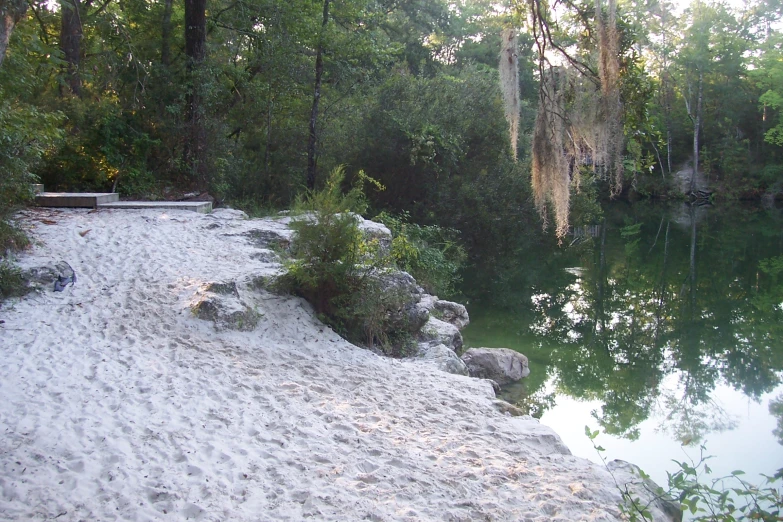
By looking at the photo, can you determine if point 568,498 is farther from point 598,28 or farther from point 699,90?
point 699,90

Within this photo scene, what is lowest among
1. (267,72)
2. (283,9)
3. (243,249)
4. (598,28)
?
(243,249)

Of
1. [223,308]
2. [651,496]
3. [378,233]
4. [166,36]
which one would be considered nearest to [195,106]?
[166,36]

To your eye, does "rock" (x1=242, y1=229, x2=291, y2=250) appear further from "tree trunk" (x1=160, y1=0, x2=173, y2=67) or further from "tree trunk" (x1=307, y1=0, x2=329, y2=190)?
"tree trunk" (x1=160, y1=0, x2=173, y2=67)

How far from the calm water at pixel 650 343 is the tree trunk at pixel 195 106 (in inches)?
275

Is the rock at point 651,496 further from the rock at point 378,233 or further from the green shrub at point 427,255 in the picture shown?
the rock at point 378,233

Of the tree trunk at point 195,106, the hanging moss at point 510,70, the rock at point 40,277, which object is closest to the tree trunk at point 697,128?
the tree trunk at point 195,106

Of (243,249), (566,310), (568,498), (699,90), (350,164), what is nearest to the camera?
(568,498)

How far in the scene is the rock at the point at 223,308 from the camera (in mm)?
7215

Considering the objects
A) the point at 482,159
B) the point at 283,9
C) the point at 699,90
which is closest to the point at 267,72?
the point at 283,9

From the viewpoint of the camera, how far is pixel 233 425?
5.18m

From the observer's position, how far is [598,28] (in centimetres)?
482

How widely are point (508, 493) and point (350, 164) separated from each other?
14.1 meters

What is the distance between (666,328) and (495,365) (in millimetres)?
5390

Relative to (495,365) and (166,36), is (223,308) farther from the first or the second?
(166,36)
